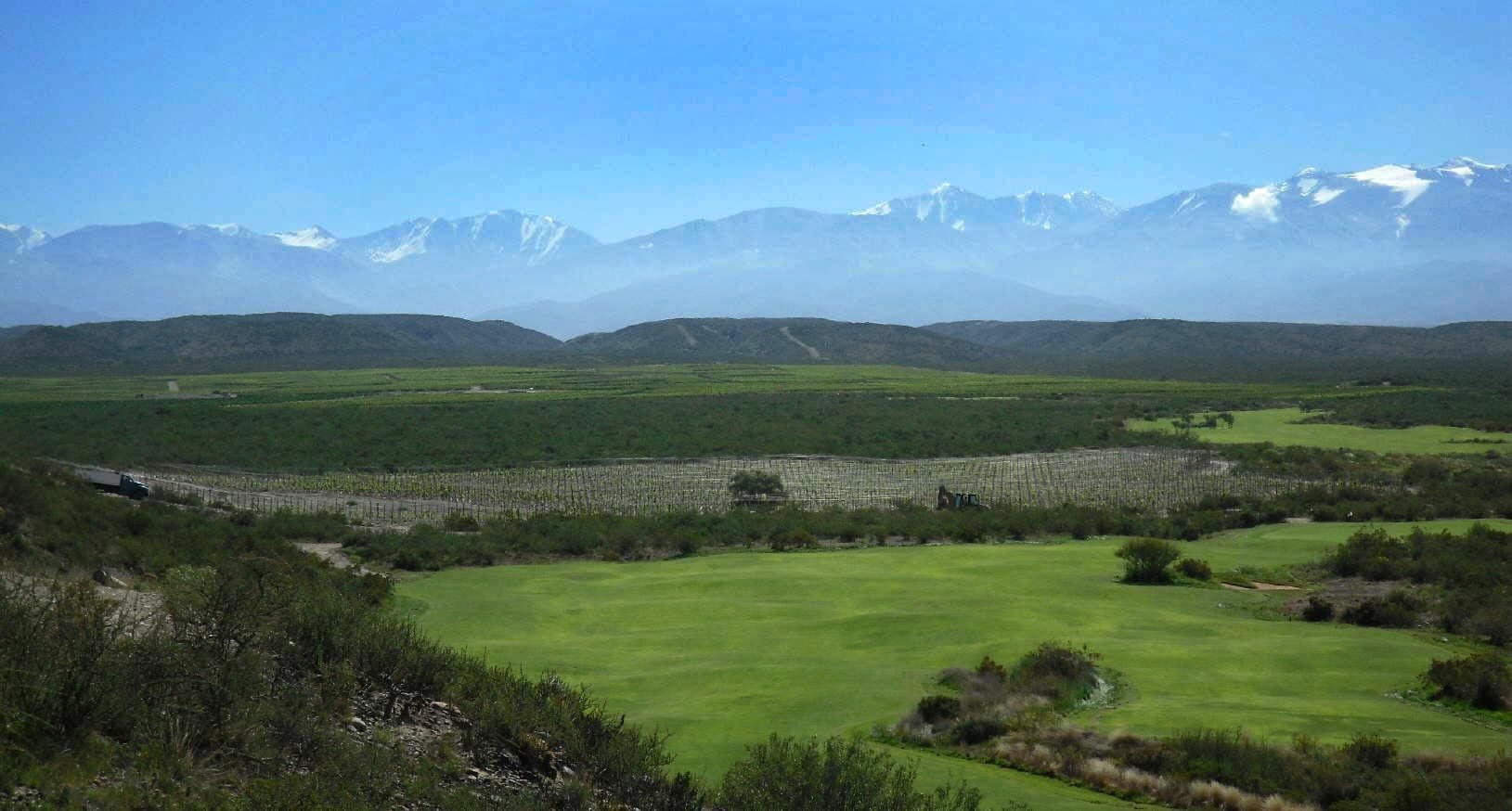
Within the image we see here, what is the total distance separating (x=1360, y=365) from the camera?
128000 mm

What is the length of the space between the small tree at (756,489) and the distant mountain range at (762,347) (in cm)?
9958

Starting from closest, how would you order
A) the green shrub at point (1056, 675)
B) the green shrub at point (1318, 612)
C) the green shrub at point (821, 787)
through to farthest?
the green shrub at point (821, 787), the green shrub at point (1056, 675), the green shrub at point (1318, 612)

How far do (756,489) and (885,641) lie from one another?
22866mm

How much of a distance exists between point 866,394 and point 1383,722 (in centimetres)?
7494

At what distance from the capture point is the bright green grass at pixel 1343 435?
164 ft

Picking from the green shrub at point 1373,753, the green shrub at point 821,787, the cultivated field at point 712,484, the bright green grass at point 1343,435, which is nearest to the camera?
the green shrub at point 821,787

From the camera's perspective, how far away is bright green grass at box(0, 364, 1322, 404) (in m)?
85.2

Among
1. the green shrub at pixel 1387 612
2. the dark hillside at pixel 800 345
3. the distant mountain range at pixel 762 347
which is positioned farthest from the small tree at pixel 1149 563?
the dark hillside at pixel 800 345

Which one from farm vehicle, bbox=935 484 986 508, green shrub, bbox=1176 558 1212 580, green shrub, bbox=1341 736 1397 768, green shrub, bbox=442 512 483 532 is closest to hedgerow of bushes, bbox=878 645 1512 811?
green shrub, bbox=1341 736 1397 768

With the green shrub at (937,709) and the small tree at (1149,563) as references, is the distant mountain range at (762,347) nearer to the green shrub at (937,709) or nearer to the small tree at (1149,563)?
the small tree at (1149,563)

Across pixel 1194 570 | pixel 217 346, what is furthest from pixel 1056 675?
pixel 217 346

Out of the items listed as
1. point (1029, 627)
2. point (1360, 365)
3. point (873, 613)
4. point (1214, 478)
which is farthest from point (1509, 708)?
point (1360, 365)

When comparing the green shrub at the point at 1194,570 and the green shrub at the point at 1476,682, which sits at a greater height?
the green shrub at the point at 1476,682

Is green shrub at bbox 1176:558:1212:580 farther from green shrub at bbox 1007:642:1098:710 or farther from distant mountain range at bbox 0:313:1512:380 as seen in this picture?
distant mountain range at bbox 0:313:1512:380
